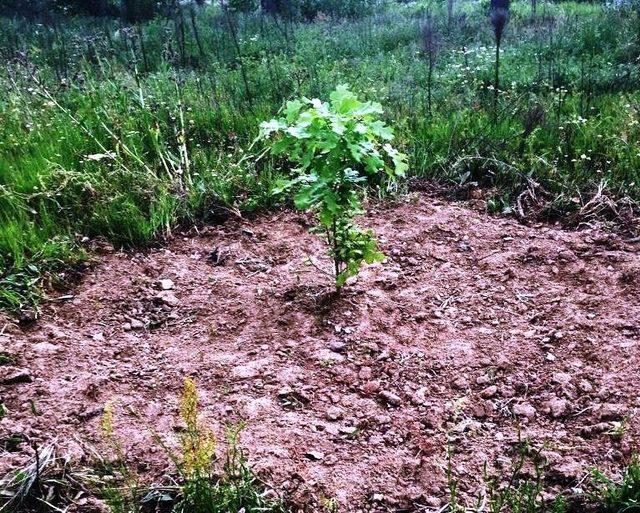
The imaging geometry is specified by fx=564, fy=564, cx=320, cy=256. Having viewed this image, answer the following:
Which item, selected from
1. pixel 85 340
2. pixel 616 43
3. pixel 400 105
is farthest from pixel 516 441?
pixel 616 43

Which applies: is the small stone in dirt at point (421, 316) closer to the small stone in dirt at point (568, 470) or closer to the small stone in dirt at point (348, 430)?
the small stone in dirt at point (348, 430)

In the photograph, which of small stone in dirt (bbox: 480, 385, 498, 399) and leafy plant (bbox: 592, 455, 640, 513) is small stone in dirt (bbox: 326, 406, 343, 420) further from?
leafy plant (bbox: 592, 455, 640, 513)

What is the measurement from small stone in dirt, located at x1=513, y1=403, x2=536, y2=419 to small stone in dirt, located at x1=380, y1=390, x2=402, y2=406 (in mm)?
473

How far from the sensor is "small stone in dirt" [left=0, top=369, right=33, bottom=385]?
7.89 feet

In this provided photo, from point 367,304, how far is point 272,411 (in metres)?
0.84

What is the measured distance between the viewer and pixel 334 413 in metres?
2.31

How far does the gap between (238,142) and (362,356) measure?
2.47m

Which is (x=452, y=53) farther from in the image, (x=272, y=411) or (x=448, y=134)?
(x=272, y=411)

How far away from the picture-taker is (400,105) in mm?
5172

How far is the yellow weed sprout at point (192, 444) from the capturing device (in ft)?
5.29

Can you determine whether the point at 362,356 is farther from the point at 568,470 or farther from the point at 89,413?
the point at 89,413

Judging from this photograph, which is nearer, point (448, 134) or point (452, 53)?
point (448, 134)

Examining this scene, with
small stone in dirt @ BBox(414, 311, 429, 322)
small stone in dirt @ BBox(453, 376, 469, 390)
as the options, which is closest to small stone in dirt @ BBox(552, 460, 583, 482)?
small stone in dirt @ BBox(453, 376, 469, 390)

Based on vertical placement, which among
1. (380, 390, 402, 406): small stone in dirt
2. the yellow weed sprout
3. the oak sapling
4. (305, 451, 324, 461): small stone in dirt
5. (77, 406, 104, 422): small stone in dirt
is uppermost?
the oak sapling
